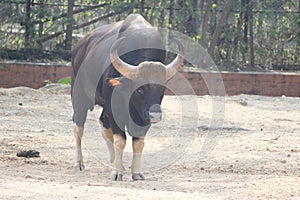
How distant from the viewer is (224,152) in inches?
389

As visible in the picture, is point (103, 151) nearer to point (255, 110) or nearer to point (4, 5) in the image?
point (255, 110)

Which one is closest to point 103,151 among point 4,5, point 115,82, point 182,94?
point 115,82

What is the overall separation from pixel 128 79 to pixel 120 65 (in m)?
0.16

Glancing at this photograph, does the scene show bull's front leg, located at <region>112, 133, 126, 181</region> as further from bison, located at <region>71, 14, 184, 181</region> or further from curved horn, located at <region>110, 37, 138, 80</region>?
curved horn, located at <region>110, 37, 138, 80</region>

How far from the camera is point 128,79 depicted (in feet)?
26.8

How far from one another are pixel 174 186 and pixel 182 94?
802cm

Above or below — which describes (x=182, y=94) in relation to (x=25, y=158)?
below

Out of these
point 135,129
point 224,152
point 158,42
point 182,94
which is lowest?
point 182,94

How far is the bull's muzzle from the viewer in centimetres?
774

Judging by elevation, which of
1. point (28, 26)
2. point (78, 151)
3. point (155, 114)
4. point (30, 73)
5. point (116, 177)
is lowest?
point (30, 73)

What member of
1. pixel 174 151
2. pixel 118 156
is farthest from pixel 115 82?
pixel 174 151

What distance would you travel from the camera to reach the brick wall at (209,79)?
1600 cm

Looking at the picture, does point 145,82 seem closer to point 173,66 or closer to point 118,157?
point 173,66

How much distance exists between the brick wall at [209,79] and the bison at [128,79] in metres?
6.87
